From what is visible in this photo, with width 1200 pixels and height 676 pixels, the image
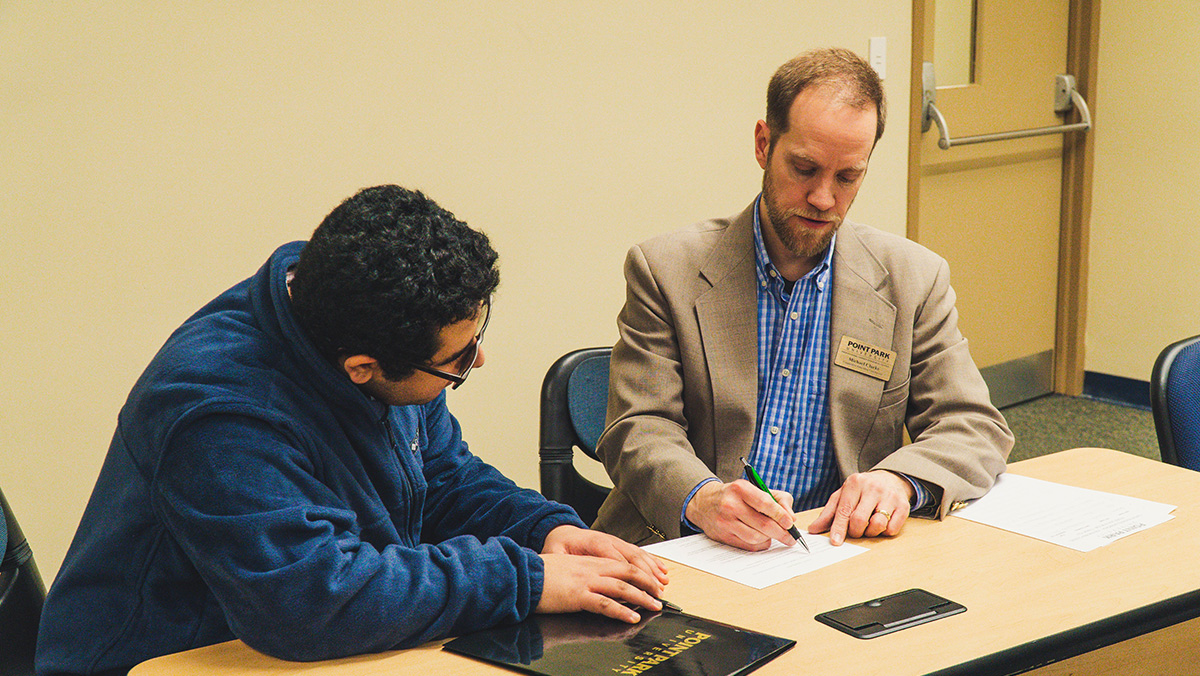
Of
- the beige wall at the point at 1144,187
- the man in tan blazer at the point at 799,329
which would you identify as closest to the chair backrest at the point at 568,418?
the man in tan blazer at the point at 799,329

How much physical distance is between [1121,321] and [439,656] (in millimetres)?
4608

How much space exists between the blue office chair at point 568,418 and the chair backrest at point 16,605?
1009mm

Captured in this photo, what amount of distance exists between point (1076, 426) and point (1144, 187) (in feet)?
3.81

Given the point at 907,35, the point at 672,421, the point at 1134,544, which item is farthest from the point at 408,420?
the point at 907,35

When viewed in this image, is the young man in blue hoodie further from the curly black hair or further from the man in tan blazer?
the man in tan blazer

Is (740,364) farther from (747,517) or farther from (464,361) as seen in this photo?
(464,361)

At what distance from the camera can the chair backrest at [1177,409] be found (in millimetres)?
2096

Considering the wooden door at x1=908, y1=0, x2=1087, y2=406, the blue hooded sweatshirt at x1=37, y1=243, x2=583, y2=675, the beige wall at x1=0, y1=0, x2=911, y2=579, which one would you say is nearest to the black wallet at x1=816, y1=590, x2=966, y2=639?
the blue hooded sweatshirt at x1=37, y1=243, x2=583, y2=675

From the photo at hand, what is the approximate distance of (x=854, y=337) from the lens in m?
2.01

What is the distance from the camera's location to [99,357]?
254 centimetres

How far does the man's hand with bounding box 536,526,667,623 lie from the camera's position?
133cm

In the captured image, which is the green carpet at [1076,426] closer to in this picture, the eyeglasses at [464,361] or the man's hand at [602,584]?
the man's hand at [602,584]

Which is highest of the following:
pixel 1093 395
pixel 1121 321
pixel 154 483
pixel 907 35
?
pixel 907 35

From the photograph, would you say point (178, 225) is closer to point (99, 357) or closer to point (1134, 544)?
point (99, 357)
